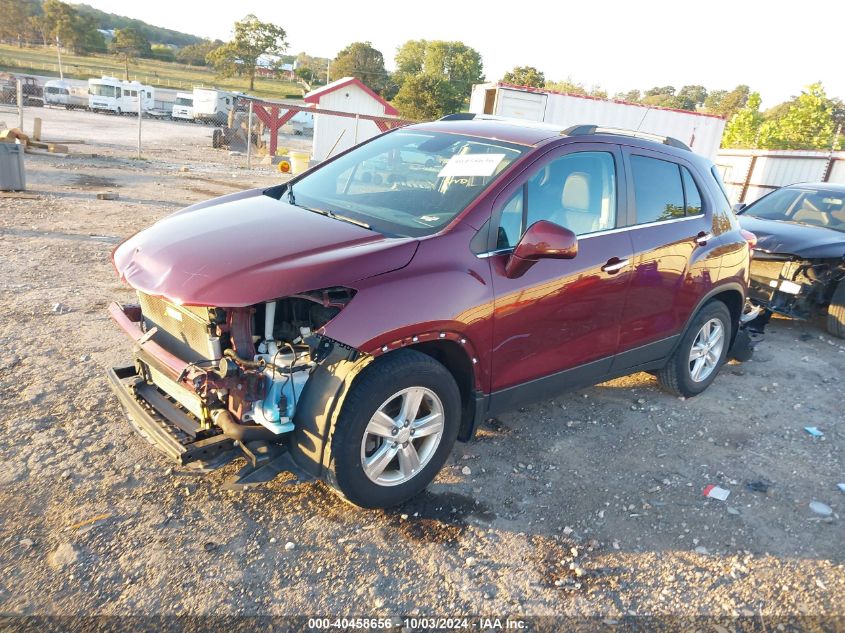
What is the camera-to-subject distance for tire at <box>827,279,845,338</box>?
23.4 ft

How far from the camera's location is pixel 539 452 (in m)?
4.09

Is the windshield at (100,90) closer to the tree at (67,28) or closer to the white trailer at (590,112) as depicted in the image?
the white trailer at (590,112)

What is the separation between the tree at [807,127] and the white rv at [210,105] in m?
32.7

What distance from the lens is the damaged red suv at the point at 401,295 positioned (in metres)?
2.87

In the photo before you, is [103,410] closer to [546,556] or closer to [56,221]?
[546,556]

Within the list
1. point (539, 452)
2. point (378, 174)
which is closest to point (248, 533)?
point (539, 452)

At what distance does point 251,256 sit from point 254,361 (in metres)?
0.50

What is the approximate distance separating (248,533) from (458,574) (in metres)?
1.07

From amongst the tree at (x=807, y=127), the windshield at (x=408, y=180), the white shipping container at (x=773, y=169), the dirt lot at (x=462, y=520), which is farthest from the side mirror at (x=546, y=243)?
the tree at (x=807, y=127)

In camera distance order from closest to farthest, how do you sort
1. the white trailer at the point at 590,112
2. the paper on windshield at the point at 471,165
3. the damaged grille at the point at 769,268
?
the paper on windshield at the point at 471,165
the damaged grille at the point at 769,268
the white trailer at the point at 590,112

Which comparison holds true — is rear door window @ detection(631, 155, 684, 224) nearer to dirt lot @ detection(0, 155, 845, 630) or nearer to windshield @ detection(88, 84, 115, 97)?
dirt lot @ detection(0, 155, 845, 630)

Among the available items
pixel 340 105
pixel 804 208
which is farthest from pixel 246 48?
pixel 804 208

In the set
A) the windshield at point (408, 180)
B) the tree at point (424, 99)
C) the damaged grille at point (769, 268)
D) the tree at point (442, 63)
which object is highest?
the tree at point (442, 63)

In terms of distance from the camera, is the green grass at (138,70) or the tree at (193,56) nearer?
the green grass at (138,70)
